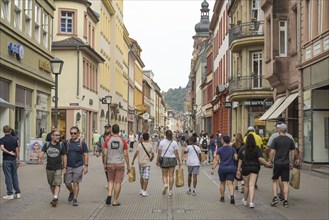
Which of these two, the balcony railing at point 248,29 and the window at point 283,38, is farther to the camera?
the balcony railing at point 248,29

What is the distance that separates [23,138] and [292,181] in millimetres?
16759

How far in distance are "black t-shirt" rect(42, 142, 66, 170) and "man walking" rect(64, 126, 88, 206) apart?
19 centimetres

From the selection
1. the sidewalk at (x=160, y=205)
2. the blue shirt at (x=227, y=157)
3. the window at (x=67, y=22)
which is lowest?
the sidewalk at (x=160, y=205)

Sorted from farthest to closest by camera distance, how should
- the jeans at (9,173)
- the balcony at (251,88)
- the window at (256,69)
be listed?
the window at (256,69), the balcony at (251,88), the jeans at (9,173)

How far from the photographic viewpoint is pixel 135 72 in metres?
90.2

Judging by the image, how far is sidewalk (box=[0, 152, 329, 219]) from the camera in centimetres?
1105

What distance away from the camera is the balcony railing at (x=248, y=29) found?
34406 millimetres

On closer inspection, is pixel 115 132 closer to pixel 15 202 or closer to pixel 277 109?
pixel 15 202

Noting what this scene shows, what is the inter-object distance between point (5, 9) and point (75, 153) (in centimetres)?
1168

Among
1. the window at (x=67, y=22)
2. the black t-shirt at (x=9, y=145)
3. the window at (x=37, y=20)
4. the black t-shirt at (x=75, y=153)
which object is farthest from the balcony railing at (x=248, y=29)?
the black t-shirt at (x=75, y=153)

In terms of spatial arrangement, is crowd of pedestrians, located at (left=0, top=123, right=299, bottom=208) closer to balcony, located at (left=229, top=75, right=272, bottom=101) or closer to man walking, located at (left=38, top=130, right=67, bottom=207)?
man walking, located at (left=38, top=130, right=67, bottom=207)

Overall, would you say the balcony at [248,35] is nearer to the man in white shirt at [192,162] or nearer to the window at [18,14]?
the window at [18,14]

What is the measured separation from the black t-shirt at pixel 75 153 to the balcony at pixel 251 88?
23184 mm

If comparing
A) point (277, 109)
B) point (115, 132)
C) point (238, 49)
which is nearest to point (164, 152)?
point (115, 132)
